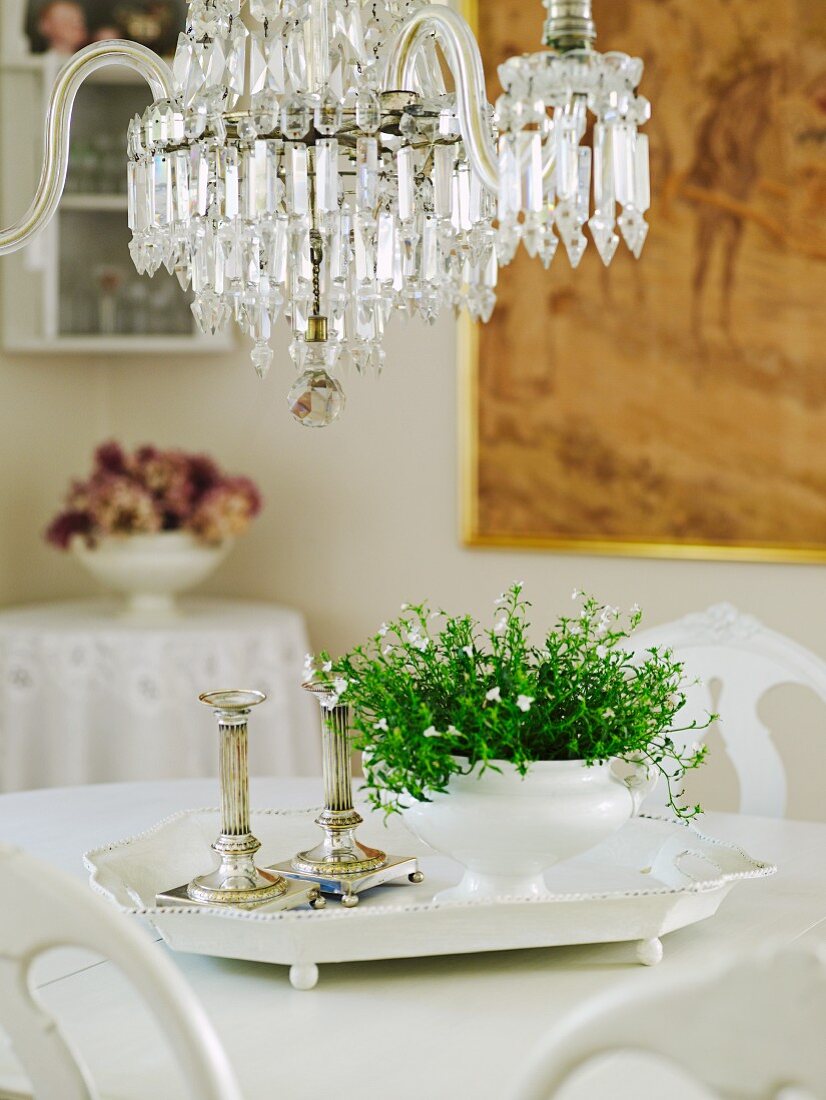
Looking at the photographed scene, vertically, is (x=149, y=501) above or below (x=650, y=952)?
above

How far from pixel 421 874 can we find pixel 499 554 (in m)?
1.96

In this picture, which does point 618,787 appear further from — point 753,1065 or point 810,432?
point 810,432

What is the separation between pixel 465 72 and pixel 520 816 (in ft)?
2.24

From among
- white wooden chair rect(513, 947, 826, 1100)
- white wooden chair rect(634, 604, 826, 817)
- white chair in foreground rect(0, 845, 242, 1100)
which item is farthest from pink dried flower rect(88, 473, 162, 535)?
white wooden chair rect(513, 947, 826, 1100)

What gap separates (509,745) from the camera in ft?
4.38

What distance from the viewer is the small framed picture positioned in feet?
11.4

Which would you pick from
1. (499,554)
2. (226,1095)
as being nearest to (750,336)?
(499,554)

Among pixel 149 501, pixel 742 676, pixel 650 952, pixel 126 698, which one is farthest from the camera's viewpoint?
pixel 149 501

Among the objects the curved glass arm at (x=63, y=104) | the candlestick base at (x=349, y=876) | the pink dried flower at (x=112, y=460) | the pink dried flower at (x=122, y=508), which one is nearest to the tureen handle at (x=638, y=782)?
the candlestick base at (x=349, y=876)

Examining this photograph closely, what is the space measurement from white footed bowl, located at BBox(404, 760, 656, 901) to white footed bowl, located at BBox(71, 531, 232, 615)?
2000mm

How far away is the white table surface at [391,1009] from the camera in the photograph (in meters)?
1.09

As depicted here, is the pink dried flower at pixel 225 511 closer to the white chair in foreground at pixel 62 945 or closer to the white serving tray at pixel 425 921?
the white serving tray at pixel 425 921

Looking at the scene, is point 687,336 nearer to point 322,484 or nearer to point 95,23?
point 322,484

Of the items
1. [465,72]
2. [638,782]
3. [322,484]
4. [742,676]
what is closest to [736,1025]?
[638,782]
